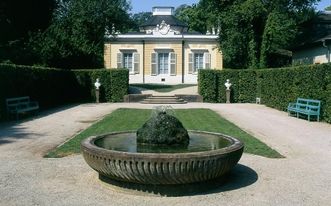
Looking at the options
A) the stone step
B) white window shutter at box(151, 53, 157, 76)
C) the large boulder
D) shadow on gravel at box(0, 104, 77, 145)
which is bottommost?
the stone step

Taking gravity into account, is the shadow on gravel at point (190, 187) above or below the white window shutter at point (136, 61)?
below

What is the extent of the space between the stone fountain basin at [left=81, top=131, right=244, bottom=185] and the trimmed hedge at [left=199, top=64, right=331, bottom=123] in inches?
460

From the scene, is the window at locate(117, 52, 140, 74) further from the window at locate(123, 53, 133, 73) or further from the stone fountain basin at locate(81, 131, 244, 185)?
the stone fountain basin at locate(81, 131, 244, 185)

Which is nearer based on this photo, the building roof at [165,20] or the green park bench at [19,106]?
the green park bench at [19,106]

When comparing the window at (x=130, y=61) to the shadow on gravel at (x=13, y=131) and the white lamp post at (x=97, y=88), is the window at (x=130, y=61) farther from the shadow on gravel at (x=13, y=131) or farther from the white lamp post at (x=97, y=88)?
the shadow on gravel at (x=13, y=131)

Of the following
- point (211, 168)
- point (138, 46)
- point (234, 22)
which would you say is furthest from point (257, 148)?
point (138, 46)

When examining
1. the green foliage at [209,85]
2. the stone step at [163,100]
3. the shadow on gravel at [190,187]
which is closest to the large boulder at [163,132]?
the shadow on gravel at [190,187]

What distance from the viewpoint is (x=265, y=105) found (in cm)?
2745

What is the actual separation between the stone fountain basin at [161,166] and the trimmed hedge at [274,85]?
11694mm

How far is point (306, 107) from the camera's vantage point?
62.0 feet

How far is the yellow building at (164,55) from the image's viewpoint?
41.1 m

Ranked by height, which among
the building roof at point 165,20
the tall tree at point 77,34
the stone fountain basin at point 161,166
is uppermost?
the building roof at point 165,20

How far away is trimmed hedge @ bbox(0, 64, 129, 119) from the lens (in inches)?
750

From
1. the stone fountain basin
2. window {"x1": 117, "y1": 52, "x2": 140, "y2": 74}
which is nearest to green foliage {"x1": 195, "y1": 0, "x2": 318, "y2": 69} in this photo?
window {"x1": 117, "y1": 52, "x2": 140, "y2": 74}
